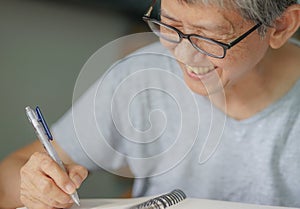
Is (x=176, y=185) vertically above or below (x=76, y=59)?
below

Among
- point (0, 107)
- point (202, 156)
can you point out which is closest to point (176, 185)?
point (202, 156)

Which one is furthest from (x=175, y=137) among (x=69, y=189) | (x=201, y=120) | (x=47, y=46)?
(x=47, y=46)

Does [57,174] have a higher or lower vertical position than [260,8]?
lower

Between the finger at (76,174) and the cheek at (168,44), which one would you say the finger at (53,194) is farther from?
the cheek at (168,44)

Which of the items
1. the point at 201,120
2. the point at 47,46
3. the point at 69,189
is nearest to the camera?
the point at 69,189

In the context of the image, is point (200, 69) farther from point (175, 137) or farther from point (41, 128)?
point (41, 128)

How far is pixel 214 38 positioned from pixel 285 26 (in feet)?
0.34

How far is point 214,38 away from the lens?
0.62 meters

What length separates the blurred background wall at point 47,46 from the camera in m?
0.80

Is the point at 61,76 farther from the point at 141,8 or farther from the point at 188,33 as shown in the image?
the point at 188,33

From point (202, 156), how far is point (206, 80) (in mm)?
127

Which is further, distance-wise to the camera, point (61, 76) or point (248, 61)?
point (61, 76)

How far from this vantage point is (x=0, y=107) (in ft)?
2.63

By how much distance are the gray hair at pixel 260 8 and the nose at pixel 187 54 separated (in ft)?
0.18
